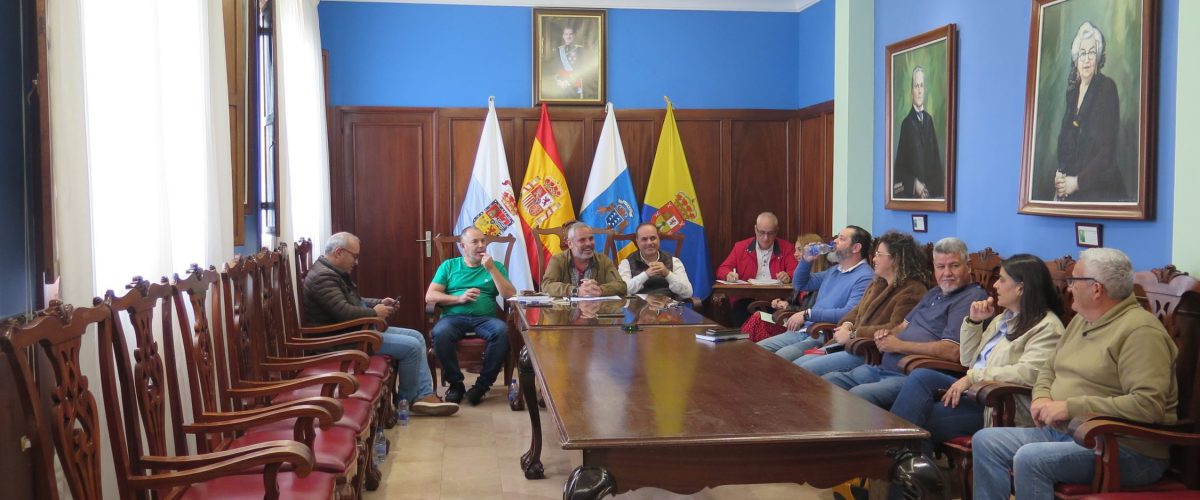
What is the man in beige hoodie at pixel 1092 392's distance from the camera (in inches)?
120

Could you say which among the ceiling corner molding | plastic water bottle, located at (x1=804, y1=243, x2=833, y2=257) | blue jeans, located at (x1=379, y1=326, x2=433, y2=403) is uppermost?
the ceiling corner molding

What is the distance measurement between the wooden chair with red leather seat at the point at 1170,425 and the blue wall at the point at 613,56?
172 inches

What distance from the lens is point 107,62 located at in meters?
3.01

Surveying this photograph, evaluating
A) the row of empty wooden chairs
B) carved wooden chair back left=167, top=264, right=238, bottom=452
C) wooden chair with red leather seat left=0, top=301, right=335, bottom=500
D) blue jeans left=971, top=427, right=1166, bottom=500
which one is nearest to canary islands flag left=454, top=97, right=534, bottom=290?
the row of empty wooden chairs

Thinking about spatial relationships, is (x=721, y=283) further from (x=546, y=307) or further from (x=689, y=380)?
(x=689, y=380)

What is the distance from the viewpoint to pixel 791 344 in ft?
18.4

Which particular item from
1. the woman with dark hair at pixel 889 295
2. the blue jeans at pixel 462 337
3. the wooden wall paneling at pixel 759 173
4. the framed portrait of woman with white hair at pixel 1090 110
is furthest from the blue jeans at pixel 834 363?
the wooden wall paneling at pixel 759 173

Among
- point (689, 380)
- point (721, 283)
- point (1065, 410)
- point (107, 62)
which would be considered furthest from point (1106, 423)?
point (721, 283)

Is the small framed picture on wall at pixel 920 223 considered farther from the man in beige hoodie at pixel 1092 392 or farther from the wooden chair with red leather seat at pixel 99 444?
the wooden chair with red leather seat at pixel 99 444

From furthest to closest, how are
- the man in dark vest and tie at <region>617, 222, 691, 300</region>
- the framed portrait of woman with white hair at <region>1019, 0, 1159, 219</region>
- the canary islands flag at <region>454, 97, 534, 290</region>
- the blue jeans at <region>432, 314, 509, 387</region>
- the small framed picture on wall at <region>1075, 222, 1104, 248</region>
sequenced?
the canary islands flag at <region>454, 97, 534, 290</region> < the man in dark vest and tie at <region>617, 222, 691, 300</region> < the blue jeans at <region>432, 314, 509, 387</region> < the small framed picture on wall at <region>1075, 222, 1104, 248</region> < the framed portrait of woman with white hair at <region>1019, 0, 1159, 219</region>

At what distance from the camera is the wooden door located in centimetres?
795

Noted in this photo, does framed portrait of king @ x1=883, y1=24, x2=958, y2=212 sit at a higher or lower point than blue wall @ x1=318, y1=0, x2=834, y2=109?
lower

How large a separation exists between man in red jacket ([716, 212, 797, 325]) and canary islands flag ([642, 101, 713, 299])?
68 centimetres

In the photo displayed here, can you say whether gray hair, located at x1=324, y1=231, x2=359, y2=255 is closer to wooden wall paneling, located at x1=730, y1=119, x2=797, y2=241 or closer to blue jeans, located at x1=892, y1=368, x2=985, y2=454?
blue jeans, located at x1=892, y1=368, x2=985, y2=454
